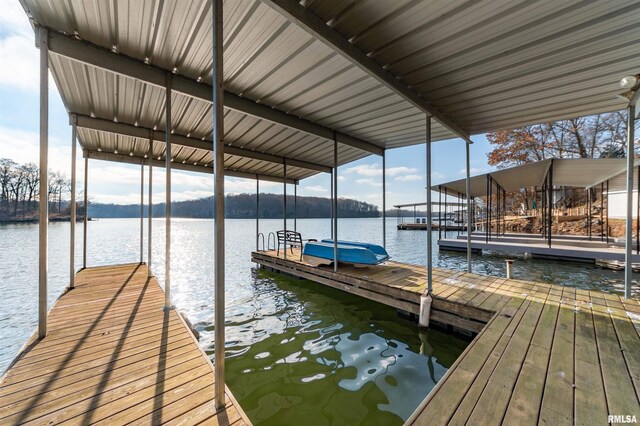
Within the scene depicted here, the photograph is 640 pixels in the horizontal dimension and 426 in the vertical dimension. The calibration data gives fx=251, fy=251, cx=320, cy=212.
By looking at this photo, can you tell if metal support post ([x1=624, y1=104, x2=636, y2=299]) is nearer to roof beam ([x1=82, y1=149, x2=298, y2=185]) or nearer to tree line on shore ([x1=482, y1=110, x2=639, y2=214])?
roof beam ([x1=82, y1=149, x2=298, y2=185])

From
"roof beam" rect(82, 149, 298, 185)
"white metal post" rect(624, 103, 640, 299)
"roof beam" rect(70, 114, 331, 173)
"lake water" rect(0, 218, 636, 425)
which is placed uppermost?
"roof beam" rect(70, 114, 331, 173)

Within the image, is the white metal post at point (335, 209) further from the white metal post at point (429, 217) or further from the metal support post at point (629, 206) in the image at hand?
the metal support post at point (629, 206)

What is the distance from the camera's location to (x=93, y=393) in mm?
1821

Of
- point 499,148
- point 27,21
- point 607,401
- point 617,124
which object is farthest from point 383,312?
point 617,124

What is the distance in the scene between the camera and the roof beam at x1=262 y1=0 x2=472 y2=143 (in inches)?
78.5

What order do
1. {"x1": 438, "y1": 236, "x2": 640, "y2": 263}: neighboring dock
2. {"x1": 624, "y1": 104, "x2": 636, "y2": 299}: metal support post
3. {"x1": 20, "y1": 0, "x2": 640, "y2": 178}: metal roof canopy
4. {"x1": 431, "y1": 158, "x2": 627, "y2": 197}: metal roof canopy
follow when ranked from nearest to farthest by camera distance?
{"x1": 20, "y1": 0, "x2": 640, "y2": 178}: metal roof canopy < {"x1": 624, "y1": 104, "x2": 636, "y2": 299}: metal support post < {"x1": 438, "y1": 236, "x2": 640, "y2": 263}: neighboring dock < {"x1": 431, "y1": 158, "x2": 627, "y2": 197}: metal roof canopy

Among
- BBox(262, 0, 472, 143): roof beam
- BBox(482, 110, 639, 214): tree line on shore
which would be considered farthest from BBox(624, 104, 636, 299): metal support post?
BBox(482, 110, 639, 214): tree line on shore

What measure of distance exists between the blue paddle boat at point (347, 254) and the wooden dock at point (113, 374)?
355cm

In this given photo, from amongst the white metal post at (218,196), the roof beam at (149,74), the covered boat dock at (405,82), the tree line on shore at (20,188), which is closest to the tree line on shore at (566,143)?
the covered boat dock at (405,82)

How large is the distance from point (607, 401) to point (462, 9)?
304 cm

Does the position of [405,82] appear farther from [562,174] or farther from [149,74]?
[562,174]

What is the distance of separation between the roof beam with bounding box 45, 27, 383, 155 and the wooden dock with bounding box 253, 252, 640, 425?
12.0 ft

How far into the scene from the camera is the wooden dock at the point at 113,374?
162cm

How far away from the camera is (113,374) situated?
80.5 inches
